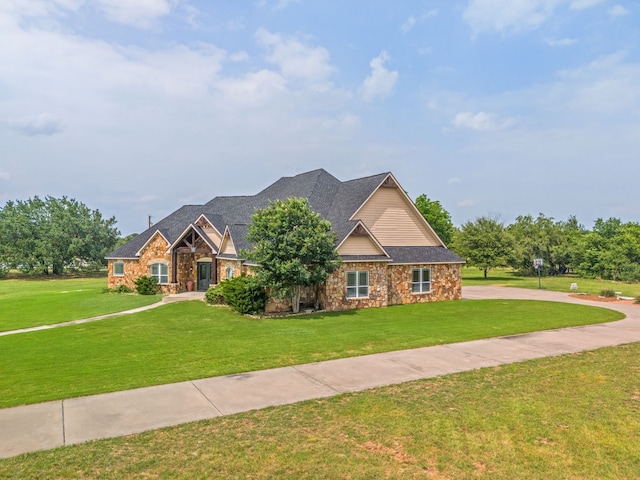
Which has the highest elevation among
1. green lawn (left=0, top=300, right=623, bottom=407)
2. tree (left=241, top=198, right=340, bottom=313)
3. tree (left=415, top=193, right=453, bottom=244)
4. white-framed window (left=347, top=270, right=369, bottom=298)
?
tree (left=415, top=193, right=453, bottom=244)

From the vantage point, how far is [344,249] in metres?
23.3

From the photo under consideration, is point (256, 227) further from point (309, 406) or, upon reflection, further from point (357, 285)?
Result: point (309, 406)

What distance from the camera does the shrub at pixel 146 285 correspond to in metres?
29.2

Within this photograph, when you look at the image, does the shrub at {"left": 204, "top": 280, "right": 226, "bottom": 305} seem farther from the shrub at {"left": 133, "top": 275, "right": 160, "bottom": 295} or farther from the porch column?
the shrub at {"left": 133, "top": 275, "right": 160, "bottom": 295}

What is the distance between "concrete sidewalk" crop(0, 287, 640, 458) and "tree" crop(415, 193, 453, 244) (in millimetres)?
40916

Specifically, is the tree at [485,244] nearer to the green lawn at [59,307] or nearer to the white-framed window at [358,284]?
the white-framed window at [358,284]

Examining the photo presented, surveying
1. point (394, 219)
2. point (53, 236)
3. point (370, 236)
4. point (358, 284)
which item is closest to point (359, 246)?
point (370, 236)

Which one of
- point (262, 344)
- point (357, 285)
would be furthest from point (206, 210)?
point (262, 344)

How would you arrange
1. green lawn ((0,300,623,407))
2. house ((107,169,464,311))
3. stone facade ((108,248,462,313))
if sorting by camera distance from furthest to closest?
house ((107,169,464,311)) → stone facade ((108,248,462,313)) → green lawn ((0,300,623,407))

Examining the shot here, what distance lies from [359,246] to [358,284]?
2.14 m

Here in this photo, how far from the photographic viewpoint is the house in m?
23.6

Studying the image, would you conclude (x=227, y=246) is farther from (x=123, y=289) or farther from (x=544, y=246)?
(x=544, y=246)

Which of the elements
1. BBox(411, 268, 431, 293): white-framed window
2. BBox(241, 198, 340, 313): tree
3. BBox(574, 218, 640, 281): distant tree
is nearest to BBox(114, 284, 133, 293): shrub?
BBox(241, 198, 340, 313): tree

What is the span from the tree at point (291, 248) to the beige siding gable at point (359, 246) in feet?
6.06
